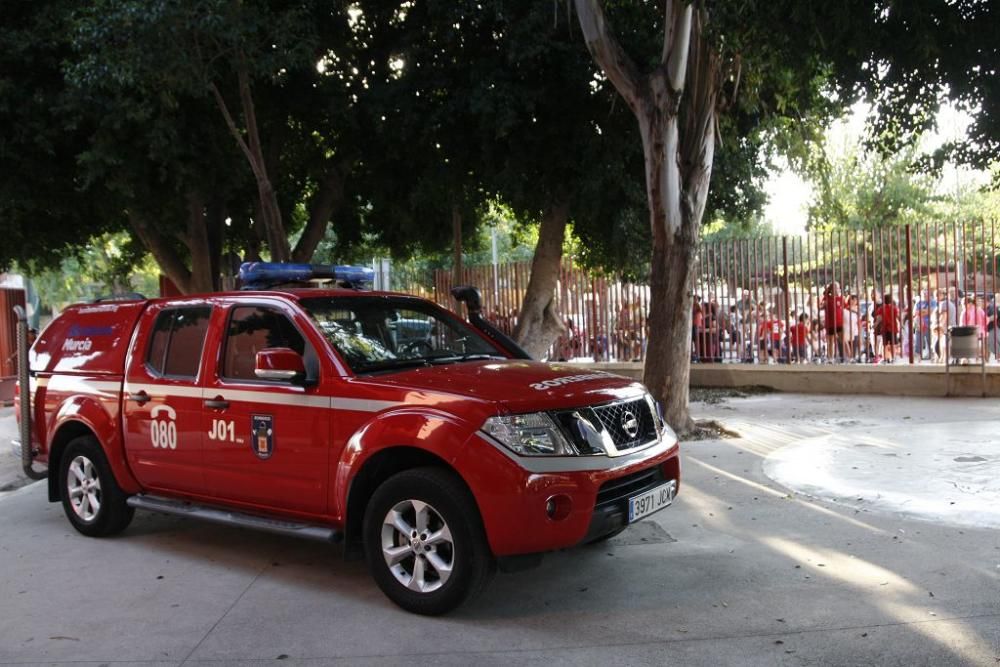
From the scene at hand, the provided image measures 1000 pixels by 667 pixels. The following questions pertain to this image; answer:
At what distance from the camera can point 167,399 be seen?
240 inches

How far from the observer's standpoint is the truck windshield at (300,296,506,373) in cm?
549

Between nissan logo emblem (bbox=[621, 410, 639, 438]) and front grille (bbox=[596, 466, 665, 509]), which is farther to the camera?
nissan logo emblem (bbox=[621, 410, 639, 438])

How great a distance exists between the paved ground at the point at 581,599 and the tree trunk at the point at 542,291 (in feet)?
28.3

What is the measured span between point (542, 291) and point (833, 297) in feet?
16.1

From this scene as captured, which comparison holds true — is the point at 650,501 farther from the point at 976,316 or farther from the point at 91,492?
the point at 976,316

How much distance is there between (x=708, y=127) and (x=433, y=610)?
7.24 meters

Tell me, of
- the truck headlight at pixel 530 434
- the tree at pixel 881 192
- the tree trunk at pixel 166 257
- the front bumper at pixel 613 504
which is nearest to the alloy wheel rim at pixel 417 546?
the truck headlight at pixel 530 434

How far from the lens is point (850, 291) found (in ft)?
44.3

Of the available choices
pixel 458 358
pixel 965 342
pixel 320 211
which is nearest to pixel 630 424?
pixel 458 358

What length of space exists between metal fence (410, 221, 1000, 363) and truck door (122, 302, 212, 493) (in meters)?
8.12

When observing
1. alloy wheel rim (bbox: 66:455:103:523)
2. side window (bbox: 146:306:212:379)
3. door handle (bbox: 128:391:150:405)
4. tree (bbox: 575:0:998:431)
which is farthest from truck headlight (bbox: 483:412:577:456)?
tree (bbox: 575:0:998:431)

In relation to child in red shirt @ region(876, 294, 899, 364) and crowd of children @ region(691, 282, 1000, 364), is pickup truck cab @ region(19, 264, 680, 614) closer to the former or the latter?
crowd of children @ region(691, 282, 1000, 364)

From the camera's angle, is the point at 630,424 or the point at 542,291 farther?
the point at 542,291

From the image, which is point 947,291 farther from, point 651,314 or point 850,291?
point 651,314
